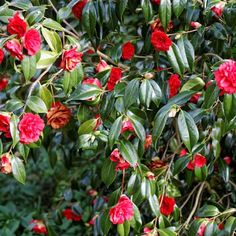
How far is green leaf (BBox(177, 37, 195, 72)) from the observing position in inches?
59.6

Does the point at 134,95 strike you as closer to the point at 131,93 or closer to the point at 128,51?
the point at 131,93

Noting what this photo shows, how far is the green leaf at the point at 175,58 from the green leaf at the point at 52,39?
318 millimetres

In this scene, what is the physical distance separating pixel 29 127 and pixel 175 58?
46cm

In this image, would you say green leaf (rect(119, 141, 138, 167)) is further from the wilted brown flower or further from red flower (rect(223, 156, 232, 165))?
red flower (rect(223, 156, 232, 165))

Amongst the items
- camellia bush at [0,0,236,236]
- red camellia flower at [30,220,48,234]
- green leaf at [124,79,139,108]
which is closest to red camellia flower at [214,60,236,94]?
camellia bush at [0,0,236,236]

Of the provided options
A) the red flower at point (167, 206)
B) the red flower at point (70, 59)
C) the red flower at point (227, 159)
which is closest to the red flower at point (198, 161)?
the red flower at point (167, 206)

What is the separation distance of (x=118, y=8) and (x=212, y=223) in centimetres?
70

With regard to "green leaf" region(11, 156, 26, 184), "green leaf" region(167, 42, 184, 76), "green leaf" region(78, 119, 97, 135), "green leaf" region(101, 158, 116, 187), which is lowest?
"green leaf" region(101, 158, 116, 187)

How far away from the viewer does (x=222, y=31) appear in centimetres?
165

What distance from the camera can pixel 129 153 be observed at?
1.46m

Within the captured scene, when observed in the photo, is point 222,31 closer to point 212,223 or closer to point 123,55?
point 123,55

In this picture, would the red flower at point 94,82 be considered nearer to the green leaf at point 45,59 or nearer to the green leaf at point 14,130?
the green leaf at point 45,59

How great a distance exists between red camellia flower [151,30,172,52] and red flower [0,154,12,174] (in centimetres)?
54

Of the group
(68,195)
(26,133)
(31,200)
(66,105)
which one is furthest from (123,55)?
(31,200)
